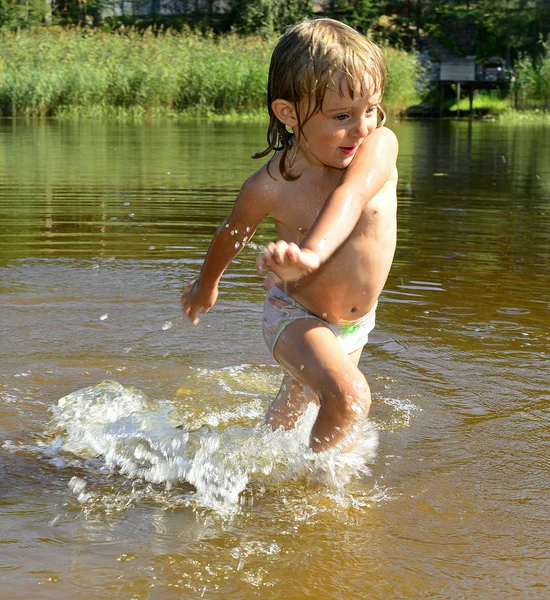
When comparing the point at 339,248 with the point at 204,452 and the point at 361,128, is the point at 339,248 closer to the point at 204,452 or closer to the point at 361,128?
the point at 361,128

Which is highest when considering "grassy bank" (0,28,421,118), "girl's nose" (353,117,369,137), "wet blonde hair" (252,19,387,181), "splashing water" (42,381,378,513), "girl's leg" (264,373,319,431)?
"grassy bank" (0,28,421,118)

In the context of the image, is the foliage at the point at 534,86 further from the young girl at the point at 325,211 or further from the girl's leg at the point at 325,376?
the girl's leg at the point at 325,376

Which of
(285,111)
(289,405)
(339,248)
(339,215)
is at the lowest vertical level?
(289,405)

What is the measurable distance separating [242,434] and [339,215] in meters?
0.90

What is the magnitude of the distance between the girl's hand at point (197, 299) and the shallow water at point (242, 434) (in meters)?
0.41

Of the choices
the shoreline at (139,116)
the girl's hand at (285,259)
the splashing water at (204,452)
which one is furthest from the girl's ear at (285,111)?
the shoreline at (139,116)

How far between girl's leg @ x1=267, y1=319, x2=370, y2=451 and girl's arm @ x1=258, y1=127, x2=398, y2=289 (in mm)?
251

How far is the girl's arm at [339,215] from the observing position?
2.27 meters

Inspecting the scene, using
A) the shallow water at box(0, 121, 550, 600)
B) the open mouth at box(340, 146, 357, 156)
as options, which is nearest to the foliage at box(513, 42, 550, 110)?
the shallow water at box(0, 121, 550, 600)

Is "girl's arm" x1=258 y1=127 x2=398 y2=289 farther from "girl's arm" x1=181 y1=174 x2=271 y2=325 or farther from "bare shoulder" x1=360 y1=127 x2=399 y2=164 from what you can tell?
"girl's arm" x1=181 y1=174 x2=271 y2=325

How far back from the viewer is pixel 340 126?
2.71 metres

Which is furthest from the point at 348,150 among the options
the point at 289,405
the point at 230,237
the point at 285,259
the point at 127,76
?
the point at 127,76

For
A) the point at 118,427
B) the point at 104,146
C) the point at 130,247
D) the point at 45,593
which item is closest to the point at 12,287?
the point at 130,247

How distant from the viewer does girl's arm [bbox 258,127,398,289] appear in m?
2.27
